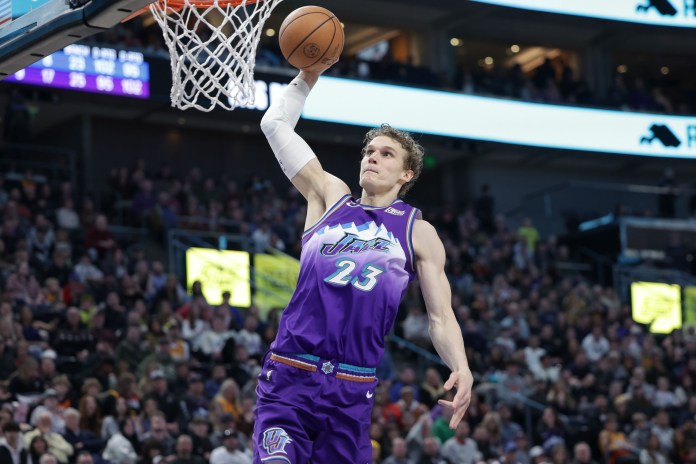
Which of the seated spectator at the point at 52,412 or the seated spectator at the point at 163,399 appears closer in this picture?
the seated spectator at the point at 52,412

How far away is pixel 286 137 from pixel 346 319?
1043mm

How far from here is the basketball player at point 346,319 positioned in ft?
18.8

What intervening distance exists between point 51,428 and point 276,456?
23.8 ft

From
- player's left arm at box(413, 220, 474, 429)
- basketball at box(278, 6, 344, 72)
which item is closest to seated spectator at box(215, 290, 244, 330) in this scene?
basketball at box(278, 6, 344, 72)

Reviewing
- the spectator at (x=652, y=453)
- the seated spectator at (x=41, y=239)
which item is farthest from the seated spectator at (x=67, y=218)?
the spectator at (x=652, y=453)

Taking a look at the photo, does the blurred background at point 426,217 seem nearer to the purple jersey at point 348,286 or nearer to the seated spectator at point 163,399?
the seated spectator at point 163,399

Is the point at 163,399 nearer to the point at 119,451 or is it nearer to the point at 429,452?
the point at 119,451

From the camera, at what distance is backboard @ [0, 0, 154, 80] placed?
19.9 ft

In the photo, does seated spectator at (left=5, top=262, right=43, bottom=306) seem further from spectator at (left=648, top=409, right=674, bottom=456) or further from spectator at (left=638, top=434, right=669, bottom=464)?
spectator at (left=648, top=409, right=674, bottom=456)

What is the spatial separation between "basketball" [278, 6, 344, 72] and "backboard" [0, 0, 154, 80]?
3.03 feet

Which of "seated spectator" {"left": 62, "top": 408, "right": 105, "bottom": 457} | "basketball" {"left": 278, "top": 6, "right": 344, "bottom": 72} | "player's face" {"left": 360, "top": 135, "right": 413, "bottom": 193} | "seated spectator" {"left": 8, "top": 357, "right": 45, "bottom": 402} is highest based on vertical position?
"basketball" {"left": 278, "top": 6, "right": 344, "bottom": 72}

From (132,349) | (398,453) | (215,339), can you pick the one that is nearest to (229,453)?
(398,453)

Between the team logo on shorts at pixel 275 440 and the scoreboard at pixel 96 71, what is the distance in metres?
14.8

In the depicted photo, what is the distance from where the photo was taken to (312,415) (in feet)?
18.8
